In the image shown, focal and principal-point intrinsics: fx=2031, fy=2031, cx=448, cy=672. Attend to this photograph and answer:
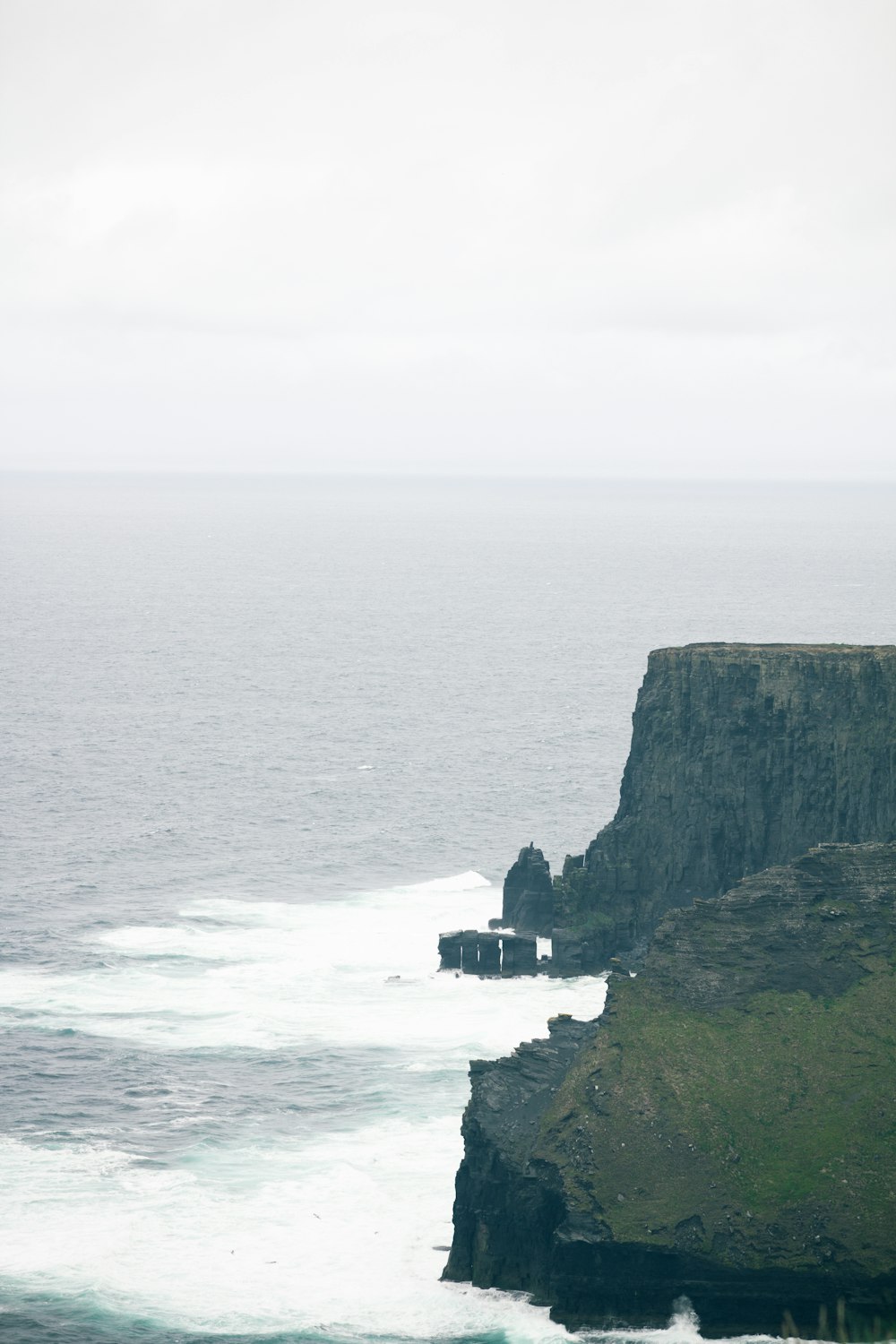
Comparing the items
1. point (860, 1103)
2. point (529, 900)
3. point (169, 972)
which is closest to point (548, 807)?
point (529, 900)

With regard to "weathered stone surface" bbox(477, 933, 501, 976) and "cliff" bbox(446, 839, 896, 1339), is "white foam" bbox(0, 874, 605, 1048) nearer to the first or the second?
"weathered stone surface" bbox(477, 933, 501, 976)

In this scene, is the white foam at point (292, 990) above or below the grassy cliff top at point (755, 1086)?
below

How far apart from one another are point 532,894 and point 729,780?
13.1m

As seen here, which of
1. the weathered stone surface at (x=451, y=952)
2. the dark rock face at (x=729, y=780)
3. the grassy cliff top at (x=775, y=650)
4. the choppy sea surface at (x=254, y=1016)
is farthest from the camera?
the grassy cliff top at (x=775, y=650)

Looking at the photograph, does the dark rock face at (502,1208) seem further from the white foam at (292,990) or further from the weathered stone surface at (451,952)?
the weathered stone surface at (451,952)

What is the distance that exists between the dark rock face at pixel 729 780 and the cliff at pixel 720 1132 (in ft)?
72.7

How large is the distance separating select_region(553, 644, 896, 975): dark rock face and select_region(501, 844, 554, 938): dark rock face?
1.39 feet

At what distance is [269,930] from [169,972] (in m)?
9.59

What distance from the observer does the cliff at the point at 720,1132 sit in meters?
68.1

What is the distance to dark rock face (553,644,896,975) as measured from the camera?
108 meters

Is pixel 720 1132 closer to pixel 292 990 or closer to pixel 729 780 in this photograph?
pixel 292 990

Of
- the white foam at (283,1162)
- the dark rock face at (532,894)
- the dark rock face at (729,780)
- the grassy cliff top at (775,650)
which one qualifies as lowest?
the white foam at (283,1162)

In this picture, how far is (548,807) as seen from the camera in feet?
491

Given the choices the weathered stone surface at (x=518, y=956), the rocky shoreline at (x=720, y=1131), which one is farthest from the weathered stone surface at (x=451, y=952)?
the rocky shoreline at (x=720, y=1131)
